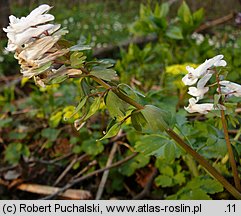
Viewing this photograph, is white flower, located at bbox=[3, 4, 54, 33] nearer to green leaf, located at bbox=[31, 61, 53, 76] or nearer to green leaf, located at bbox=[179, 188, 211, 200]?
green leaf, located at bbox=[31, 61, 53, 76]

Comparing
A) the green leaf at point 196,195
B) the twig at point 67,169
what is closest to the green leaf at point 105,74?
the green leaf at point 196,195

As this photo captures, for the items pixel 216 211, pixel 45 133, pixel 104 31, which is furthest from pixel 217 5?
pixel 216 211

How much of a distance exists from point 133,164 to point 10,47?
0.87 m

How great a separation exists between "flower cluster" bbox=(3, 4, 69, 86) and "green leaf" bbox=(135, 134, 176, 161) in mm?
361

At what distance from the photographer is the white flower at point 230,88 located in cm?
88

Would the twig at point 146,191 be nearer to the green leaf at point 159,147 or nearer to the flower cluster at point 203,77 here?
the green leaf at point 159,147

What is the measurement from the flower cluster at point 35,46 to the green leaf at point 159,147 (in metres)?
0.36

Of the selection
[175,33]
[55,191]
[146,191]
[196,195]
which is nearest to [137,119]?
[196,195]

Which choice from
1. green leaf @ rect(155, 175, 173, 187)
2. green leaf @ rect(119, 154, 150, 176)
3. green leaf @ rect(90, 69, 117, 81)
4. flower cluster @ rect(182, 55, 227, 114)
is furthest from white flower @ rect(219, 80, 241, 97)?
green leaf @ rect(119, 154, 150, 176)

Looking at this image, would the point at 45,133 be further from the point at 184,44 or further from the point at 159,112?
the point at 159,112

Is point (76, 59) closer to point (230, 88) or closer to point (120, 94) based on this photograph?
point (120, 94)

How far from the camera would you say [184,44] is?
2195mm

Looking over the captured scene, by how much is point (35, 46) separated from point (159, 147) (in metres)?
0.43

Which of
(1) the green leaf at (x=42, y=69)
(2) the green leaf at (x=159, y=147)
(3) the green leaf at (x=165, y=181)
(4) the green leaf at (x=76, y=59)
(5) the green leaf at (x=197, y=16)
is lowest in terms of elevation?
(3) the green leaf at (x=165, y=181)
